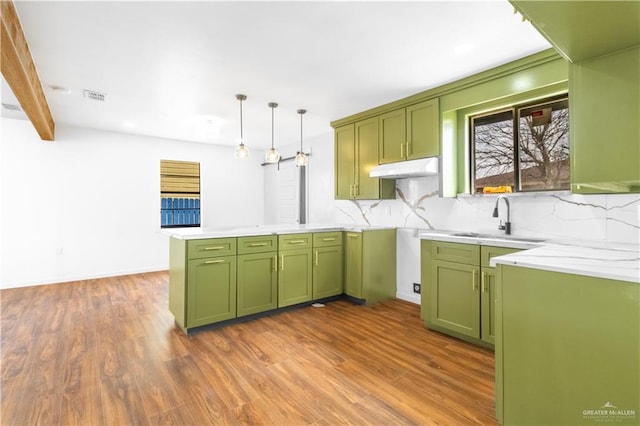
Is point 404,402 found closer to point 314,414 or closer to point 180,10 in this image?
point 314,414

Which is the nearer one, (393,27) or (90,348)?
(393,27)

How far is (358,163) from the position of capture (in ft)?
13.7

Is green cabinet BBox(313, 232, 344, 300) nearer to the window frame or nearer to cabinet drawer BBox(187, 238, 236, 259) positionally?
cabinet drawer BBox(187, 238, 236, 259)

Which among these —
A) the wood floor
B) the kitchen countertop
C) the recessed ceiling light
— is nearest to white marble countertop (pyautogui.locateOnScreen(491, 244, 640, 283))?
the kitchen countertop

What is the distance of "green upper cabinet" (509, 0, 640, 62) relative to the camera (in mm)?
1133

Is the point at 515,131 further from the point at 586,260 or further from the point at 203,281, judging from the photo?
the point at 203,281

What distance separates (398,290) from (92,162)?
5162 millimetres

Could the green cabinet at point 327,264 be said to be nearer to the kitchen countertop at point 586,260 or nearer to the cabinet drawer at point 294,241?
the cabinet drawer at point 294,241

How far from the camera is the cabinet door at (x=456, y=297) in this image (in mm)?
2570

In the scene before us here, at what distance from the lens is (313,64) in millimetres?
2756

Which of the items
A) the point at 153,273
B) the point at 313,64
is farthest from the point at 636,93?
the point at 153,273

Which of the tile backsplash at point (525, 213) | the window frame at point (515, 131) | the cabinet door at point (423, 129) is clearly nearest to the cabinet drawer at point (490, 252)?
the tile backsplash at point (525, 213)

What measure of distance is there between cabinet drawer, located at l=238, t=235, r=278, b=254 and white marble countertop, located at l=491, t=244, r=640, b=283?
7.20 ft

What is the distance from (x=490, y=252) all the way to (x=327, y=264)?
73.5 inches
